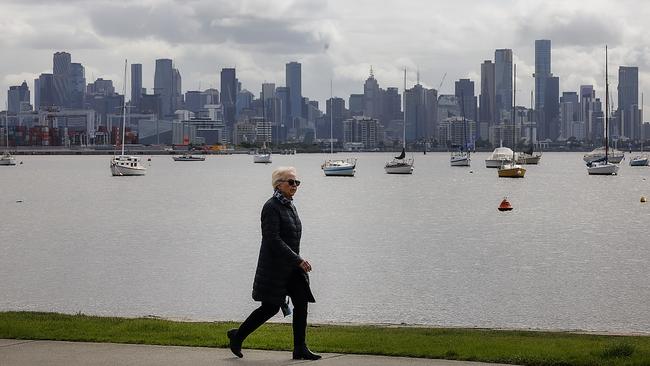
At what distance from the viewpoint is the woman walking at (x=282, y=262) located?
49.1 ft

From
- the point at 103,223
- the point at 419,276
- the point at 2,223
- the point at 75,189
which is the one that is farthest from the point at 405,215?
the point at 75,189

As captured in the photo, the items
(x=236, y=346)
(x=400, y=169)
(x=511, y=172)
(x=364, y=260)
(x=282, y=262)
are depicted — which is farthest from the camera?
(x=400, y=169)

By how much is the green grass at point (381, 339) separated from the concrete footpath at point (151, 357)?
2.21ft

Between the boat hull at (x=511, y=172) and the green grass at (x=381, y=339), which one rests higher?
the boat hull at (x=511, y=172)

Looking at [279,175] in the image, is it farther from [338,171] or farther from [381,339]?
[338,171]

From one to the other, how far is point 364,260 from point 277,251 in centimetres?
2909

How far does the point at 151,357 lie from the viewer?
15266 millimetres

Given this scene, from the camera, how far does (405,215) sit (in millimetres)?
75938

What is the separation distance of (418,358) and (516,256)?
30.6 m

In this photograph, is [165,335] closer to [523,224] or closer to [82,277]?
[82,277]

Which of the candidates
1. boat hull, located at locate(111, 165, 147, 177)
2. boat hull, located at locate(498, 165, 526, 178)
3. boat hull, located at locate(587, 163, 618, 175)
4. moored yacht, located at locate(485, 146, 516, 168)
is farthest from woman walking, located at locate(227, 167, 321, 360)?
moored yacht, located at locate(485, 146, 516, 168)

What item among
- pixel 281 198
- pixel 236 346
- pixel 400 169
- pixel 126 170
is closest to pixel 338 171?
pixel 400 169

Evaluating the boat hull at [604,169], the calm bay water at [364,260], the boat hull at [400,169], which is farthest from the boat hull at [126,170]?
the calm bay water at [364,260]

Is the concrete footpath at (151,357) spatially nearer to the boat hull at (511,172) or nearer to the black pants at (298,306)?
the black pants at (298,306)
